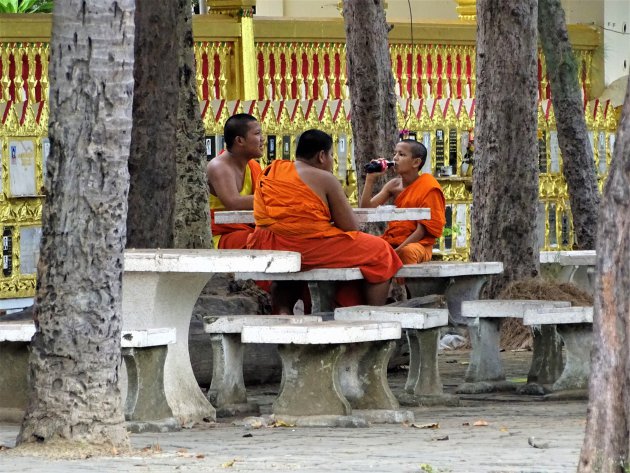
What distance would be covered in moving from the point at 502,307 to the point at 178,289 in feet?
7.46

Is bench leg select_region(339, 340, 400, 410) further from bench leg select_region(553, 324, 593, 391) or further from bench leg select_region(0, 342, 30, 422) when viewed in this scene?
bench leg select_region(0, 342, 30, 422)

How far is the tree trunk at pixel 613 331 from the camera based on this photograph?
529 cm

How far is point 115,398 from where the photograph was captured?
271 inches

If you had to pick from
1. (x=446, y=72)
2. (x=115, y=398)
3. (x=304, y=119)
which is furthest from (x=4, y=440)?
(x=446, y=72)

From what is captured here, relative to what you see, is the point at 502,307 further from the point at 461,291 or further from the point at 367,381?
the point at 461,291

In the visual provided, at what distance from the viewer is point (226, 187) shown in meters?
11.2

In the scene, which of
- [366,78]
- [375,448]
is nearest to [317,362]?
[375,448]

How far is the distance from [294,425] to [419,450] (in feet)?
3.97

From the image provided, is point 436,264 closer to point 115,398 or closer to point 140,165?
point 140,165

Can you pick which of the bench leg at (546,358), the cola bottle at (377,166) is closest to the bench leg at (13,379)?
the bench leg at (546,358)

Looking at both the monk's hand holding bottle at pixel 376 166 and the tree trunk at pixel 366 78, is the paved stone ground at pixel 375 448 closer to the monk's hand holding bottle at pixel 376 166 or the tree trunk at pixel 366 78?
the monk's hand holding bottle at pixel 376 166

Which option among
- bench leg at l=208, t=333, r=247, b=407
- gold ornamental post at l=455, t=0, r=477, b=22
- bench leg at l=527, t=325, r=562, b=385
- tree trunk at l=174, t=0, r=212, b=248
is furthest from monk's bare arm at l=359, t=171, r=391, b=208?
gold ornamental post at l=455, t=0, r=477, b=22

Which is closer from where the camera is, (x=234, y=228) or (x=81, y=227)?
(x=81, y=227)

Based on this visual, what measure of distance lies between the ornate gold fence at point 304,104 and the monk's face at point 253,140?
3169mm
